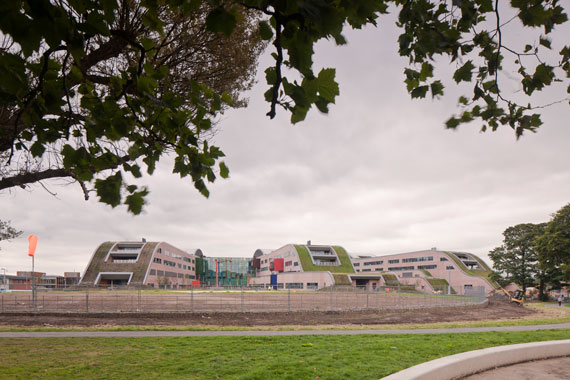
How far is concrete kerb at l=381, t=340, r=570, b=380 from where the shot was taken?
528 centimetres

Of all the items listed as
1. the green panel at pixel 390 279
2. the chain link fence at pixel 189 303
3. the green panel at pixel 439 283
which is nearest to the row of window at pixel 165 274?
the chain link fence at pixel 189 303

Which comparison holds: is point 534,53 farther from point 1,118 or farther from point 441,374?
point 1,118

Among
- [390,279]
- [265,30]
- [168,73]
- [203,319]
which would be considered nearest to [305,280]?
[390,279]

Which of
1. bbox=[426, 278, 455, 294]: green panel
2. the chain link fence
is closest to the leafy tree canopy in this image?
the chain link fence

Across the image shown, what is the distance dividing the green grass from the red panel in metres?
9.02

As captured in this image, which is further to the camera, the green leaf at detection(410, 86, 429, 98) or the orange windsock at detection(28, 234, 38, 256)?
the orange windsock at detection(28, 234, 38, 256)

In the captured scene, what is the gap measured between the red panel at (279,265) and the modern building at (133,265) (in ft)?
80.2

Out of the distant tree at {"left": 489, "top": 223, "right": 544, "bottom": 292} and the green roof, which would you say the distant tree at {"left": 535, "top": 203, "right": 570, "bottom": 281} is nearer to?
the distant tree at {"left": 489, "top": 223, "right": 544, "bottom": 292}

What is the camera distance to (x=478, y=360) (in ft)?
20.9

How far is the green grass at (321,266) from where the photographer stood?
9038 cm

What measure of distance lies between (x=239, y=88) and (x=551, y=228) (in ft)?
151

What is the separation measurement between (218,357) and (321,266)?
85.2 metres

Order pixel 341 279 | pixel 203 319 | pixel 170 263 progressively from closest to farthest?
1. pixel 203 319
2. pixel 341 279
3. pixel 170 263

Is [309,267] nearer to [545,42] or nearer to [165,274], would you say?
[165,274]
